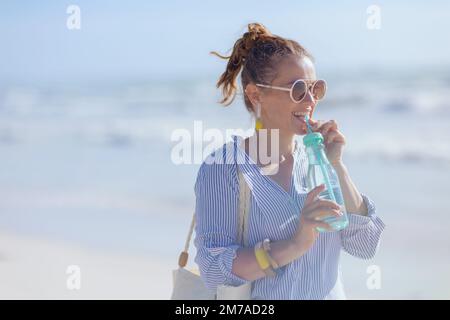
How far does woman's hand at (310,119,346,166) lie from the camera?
2.86 metres

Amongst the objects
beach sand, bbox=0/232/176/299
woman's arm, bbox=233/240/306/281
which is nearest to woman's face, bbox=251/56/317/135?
woman's arm, bbox=233/240/306/281

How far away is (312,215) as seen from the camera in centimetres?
260

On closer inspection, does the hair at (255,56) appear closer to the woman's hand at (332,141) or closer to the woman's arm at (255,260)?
the woman's hand at (332,141)

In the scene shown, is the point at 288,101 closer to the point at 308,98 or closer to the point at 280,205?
the point at 308,98

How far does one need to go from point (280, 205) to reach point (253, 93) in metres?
0.44

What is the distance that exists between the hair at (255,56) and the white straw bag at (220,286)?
40 centimetres

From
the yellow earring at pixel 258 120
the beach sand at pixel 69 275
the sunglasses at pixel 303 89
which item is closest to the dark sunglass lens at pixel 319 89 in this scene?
the sunglasses at pixel 303 89

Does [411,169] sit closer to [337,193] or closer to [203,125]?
[203,125]

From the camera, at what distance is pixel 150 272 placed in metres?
6.28

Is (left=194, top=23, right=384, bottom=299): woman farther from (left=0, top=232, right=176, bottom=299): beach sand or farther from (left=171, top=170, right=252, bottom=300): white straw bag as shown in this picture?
(left=0, top=232, right=176, bottom=299): beach sand

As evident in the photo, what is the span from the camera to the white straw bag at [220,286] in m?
2.69

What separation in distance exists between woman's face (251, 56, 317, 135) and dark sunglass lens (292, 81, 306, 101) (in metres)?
0.01

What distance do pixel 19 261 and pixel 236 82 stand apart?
398 cm
